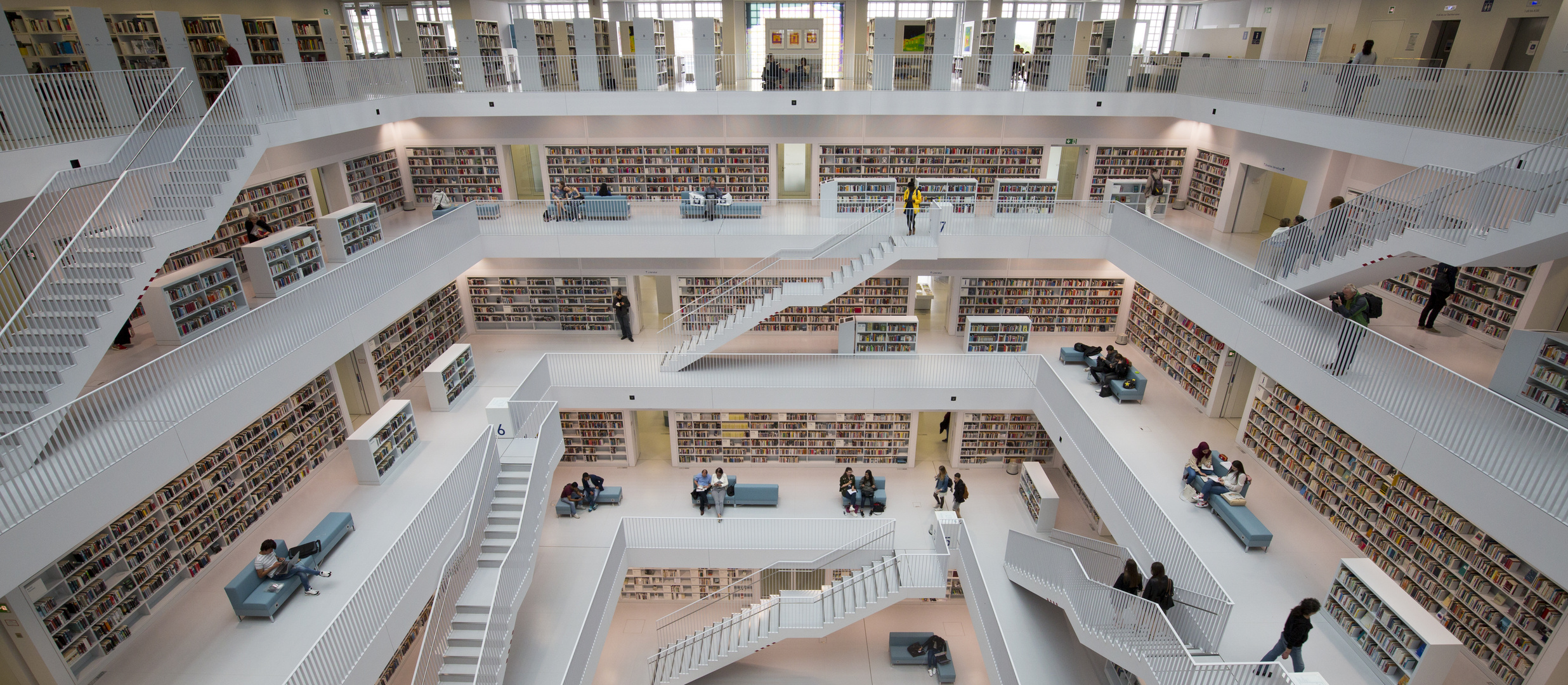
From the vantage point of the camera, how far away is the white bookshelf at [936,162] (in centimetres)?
1658

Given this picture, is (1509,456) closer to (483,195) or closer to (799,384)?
(799,384)

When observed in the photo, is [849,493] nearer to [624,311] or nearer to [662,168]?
[624,311]

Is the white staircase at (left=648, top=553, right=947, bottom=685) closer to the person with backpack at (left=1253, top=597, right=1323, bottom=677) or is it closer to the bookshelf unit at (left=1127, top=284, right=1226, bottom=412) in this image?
the person with backpack at (left=1253, top=597, right=1323, bottom=677)

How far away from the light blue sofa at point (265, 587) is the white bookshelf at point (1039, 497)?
11.4m

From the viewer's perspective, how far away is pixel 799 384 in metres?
13.8

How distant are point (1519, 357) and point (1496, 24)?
760cm

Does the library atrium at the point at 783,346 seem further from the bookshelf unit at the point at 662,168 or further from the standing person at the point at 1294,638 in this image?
the standing person at the point at 1294,638

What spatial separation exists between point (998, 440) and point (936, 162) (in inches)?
264

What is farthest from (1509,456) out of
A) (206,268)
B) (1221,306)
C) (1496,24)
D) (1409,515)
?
(206,268)

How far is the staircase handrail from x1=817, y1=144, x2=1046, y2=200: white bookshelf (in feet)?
28.0

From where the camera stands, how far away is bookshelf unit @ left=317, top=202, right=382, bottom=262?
1271 cm

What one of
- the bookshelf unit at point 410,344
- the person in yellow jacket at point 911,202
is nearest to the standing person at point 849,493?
the person in yellow jacket at point 911,202

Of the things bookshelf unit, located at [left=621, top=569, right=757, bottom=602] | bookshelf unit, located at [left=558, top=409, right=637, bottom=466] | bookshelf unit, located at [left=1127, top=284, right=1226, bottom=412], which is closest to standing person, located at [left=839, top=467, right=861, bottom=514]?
bookshelf unit, located at [left=621, top=569, right=757, bottom=602]

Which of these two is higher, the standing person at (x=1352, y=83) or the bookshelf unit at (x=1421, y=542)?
the standing person at (x=1352, y=83)
